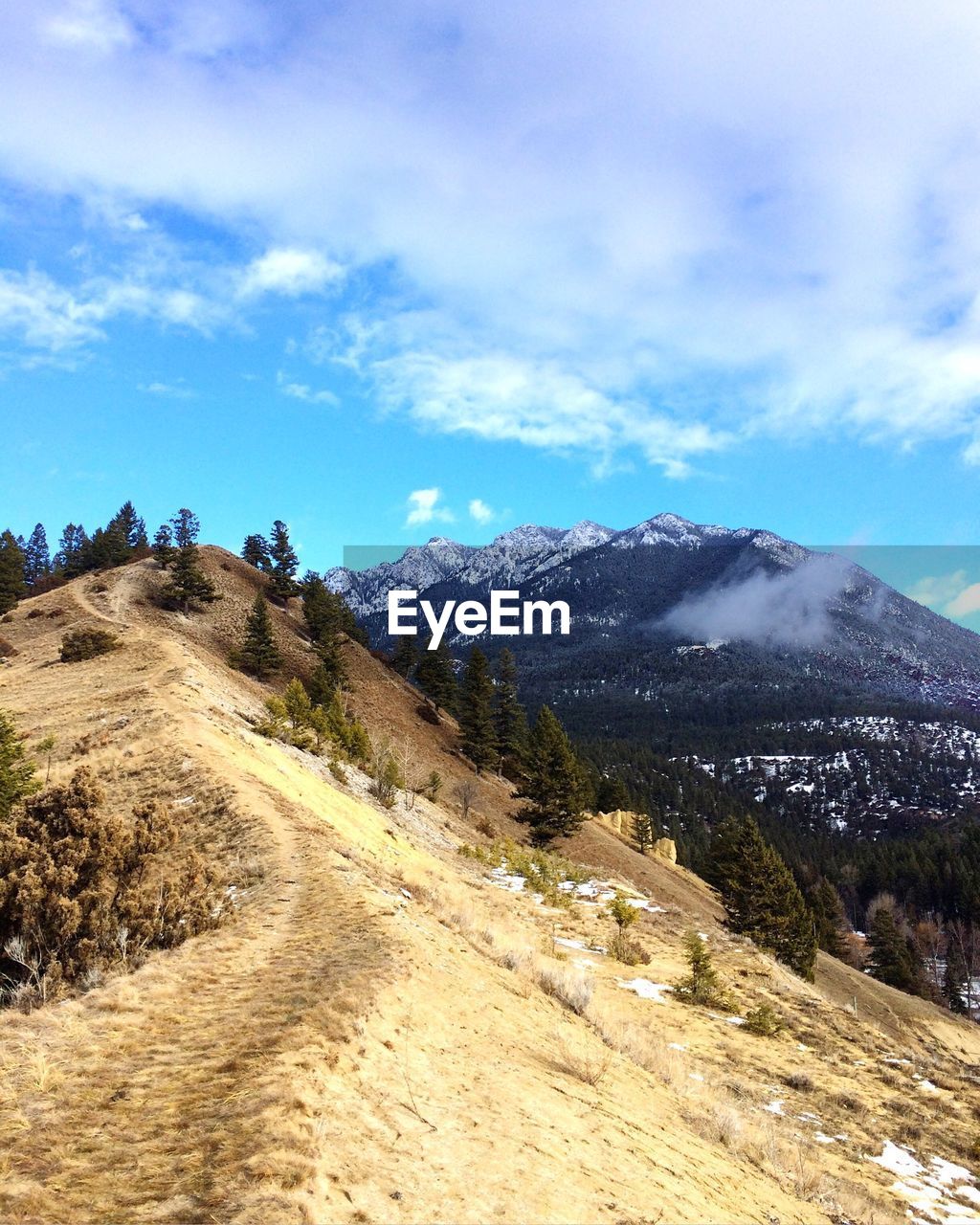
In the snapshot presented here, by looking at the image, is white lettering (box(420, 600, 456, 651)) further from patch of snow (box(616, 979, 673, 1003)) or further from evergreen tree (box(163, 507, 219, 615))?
patch of snow (box(616, 979, 673, 1003))

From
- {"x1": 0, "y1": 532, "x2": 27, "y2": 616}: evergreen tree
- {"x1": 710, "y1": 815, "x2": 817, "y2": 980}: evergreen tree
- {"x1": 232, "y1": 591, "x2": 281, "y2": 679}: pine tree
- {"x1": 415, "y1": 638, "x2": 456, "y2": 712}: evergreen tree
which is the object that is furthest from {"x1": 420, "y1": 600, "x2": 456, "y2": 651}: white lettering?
{"x1": 0, "y1": 532, "x2": 27, "y2": 616}: evergreen tree

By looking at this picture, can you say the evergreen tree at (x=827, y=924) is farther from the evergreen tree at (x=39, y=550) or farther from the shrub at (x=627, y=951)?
the evergreen tree at (x=39, y=550)

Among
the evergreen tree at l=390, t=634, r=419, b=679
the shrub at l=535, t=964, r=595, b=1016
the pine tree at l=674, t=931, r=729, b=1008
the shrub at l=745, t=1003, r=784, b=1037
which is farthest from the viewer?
the evergreen tree at l=390, t=634, r=419, b=679

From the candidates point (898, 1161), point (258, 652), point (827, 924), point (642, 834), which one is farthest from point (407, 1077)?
point (827, 924)

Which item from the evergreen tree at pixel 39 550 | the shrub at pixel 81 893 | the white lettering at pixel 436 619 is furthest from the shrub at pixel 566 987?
the evergreen tree at pixel 39 550

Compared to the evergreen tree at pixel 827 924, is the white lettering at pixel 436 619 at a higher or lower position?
higher

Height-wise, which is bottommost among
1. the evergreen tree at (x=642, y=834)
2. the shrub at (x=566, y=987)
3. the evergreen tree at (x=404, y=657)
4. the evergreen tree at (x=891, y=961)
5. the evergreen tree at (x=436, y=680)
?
the evergreen tree at (x=891, y=961)
